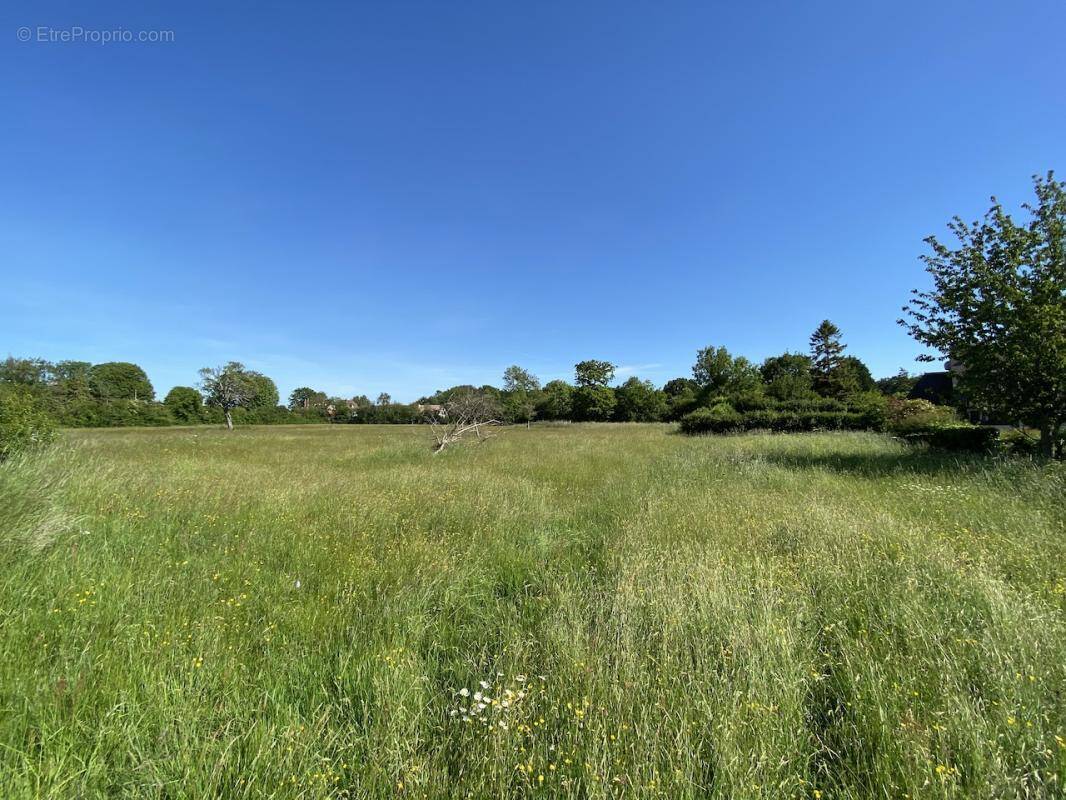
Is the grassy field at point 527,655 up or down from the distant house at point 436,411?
down

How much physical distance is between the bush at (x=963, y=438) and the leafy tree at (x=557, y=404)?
54.1 m

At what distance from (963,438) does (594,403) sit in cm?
5136

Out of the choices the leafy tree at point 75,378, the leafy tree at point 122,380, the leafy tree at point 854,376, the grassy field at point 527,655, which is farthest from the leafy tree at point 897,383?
the leafy tree at point 122,380

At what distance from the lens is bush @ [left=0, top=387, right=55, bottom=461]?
805 cm

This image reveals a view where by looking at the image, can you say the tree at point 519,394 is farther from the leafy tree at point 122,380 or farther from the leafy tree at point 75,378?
the leafy tree at point 122,380

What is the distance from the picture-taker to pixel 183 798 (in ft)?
5.91

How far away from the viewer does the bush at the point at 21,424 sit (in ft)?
26.4

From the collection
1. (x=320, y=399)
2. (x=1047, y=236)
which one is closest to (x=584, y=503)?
(x=1047, y=236)

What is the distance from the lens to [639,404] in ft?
201

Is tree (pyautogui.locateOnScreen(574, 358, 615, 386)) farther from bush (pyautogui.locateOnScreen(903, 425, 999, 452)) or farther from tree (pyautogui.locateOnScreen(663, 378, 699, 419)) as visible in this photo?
bush (pyautogui.locateOnScreen(903, 425, 999, 452))

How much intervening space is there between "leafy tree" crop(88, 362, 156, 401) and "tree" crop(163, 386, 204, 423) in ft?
64.3

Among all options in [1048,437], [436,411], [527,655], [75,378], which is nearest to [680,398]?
[436,411]

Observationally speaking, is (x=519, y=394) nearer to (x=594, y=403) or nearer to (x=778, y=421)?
(x=594, y=403)

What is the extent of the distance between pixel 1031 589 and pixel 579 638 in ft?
15.1
